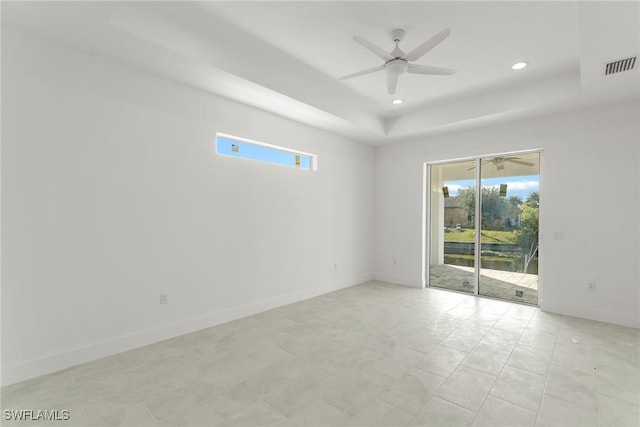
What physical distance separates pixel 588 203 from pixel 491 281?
183 cm

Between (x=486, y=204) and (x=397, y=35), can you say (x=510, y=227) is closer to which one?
(x=486, y=204)

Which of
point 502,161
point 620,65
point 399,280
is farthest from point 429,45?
point 399,280

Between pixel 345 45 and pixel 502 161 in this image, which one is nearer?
pixel 345 45

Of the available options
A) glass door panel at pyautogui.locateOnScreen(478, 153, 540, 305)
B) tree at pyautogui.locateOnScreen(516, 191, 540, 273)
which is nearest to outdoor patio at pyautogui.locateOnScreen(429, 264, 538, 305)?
glass door panel at pyautogui.locateOnScreen(478, 153, 540, 305)

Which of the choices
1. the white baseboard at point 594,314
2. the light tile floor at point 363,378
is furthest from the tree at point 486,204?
the light tile floor at point 363,378

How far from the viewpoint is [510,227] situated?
16.0 feet

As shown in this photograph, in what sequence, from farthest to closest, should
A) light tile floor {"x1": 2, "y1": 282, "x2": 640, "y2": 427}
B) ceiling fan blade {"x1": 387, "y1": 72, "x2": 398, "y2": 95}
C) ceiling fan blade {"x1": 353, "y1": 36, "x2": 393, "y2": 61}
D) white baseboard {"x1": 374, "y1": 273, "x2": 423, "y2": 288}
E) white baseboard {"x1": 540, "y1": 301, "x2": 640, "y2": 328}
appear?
white baseboard {"x1": 374, "y1": 273, "x2": 423, "y2": 288} → white baseboard {"x1": 540, "y1": 301, "x2": 640, "y2": 328} → ceiling fan blade {"x1": 387, "y1": 72, "x2": 398, "y2": 95} → ceiling fan blade {"x1": 353, "y1": 36, "x2": 393, "y2": 61} → light tile floor {"x1": 2, "y1": 282, "x2": 640, "y2": 427}

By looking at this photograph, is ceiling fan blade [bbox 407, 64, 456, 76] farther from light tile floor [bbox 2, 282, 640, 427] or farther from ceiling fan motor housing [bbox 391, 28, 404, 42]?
light tile floor [bbox 2, 282, 640, 427]

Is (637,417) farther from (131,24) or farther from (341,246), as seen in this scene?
(131,24)

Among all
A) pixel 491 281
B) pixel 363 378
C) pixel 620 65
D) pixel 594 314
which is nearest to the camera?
pixel 363 378

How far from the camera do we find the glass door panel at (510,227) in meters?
4.70

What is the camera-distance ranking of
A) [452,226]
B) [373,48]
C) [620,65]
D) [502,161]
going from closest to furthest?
1. [373,48]
2. [620,65]
3. [502,161]
4. [452,226]

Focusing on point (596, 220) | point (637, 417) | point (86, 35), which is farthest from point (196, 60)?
point (596, 220)

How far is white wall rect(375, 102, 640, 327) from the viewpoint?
12.5 feet
